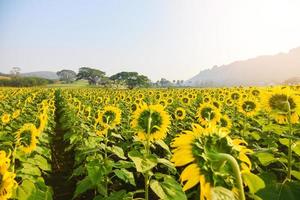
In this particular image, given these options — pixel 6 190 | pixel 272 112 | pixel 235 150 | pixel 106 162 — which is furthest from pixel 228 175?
pixel 106 162

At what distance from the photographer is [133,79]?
93688 millimetres

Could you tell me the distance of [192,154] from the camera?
144 centimetres

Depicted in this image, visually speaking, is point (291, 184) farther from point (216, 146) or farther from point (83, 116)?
point (83, 116)

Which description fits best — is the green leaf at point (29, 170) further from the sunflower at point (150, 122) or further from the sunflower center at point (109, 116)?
the sunflower center at point (109, 116)

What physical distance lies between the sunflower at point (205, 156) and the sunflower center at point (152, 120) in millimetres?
2451

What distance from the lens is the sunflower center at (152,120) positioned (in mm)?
3980

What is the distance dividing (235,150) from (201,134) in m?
0.16

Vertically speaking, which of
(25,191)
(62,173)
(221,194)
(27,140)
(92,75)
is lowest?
(62,173)

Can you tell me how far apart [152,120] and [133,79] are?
89864 mm

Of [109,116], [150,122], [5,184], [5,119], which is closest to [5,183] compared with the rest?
[5,184]

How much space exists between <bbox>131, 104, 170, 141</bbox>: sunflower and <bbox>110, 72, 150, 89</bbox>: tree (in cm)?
8405

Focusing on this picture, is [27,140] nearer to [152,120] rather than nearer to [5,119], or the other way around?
[152,120]

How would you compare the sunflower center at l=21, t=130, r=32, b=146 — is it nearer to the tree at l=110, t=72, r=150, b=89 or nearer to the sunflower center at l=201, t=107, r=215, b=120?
the sunflower center at l=201, t=107, r=215, b=120

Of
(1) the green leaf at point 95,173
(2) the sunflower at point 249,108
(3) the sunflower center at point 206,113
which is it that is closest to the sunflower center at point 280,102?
(1) the green leaf at point 95,173
